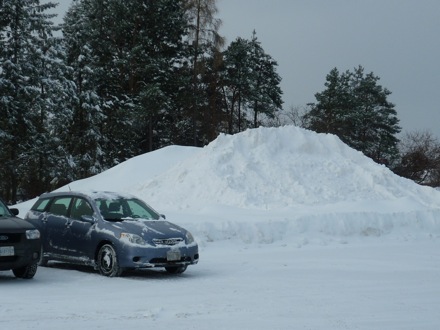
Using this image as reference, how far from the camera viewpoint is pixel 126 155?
4850cm

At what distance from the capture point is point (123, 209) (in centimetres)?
1362

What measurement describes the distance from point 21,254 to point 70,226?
197 centimetres

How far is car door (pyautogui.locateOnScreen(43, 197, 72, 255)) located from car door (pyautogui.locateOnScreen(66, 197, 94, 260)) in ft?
0.50

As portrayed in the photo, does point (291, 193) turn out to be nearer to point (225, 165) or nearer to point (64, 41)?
point (225, 165)

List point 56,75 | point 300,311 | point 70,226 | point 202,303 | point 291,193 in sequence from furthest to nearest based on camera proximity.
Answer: point 56,75 → point 291,193 → point 70,226 → point 202,303 → point 300,311

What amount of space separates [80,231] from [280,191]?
36.6 feet

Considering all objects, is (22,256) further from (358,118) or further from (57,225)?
(358,118)

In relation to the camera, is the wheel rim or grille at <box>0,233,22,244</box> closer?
grille at <box>0,233,22,244</box>

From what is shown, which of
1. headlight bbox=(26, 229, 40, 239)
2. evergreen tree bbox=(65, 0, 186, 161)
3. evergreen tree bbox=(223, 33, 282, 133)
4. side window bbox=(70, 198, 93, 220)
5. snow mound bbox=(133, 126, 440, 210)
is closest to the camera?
headlight bbox=(26, 229, 40, 239)

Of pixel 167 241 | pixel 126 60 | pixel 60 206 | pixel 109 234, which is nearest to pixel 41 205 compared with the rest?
pixel 60 206

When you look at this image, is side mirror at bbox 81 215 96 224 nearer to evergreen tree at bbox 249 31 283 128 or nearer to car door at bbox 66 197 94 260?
car door at bbox 66 197 94 260

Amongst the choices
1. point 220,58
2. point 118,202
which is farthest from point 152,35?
point 118,202

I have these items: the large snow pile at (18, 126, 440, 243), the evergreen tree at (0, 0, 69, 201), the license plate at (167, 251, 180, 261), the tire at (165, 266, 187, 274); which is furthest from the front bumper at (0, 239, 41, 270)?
the evergreen tree at (0, 0, 69, 201)

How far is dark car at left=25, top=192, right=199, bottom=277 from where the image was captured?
12.2 metres
